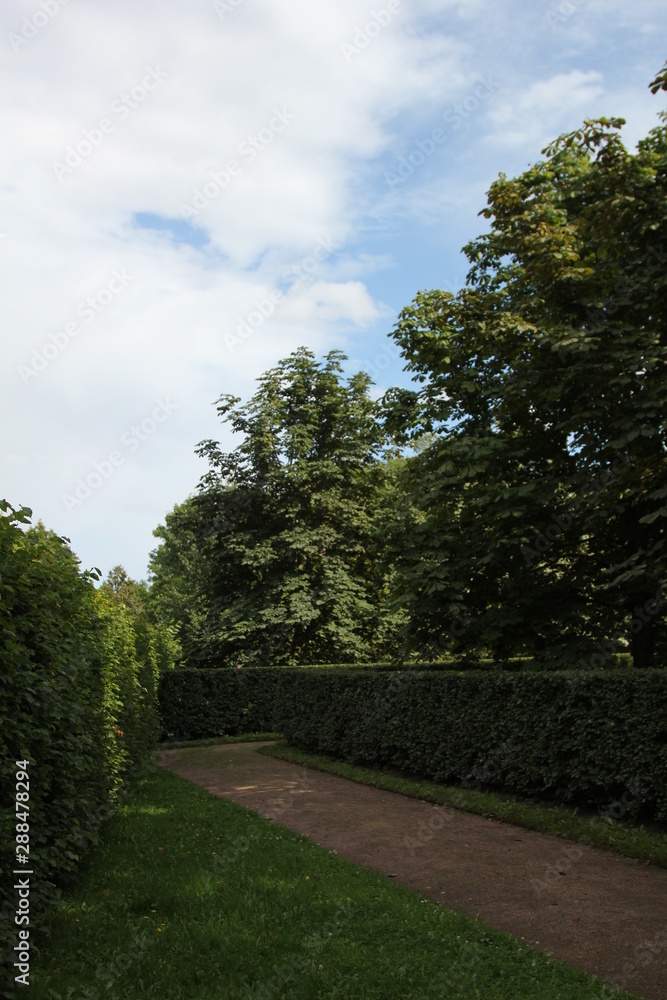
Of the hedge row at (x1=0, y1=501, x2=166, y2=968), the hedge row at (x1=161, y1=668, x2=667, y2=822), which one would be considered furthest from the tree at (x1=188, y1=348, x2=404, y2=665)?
the hedge row at (x1=0, y1=501, x2=166, y2=968)

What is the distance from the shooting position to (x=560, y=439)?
518 inches

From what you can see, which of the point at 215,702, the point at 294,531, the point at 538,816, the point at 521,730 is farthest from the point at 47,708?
the point at 294,531

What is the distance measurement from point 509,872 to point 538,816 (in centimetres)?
219

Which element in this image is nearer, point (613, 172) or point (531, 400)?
point (613, 172)

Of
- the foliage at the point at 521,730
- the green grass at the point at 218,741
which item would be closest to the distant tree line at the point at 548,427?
the foliage at the point at 521,730

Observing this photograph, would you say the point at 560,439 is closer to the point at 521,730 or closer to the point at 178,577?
the point at 521,730

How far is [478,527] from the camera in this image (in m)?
13.1

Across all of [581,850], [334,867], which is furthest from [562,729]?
[334,867]

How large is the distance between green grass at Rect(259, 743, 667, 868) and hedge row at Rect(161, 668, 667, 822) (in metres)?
0.27

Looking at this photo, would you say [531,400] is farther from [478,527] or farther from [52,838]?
[52,838]

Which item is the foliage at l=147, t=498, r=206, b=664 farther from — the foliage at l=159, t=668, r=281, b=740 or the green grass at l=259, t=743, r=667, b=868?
the green grass at l=259, t=743, r=667, b=868

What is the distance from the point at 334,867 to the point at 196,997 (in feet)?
9.25

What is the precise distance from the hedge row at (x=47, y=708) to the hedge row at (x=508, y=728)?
206 inches

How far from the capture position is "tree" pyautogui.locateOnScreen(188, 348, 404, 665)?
25.9m
